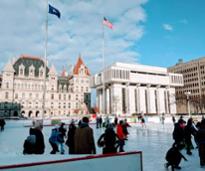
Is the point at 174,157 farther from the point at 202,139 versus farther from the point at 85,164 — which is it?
the point at 85,164

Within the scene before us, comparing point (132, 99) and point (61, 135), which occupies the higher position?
point (132, 99)

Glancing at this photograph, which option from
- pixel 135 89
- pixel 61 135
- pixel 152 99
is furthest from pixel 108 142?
pixel 152 99

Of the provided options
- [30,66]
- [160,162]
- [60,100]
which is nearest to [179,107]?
[60,100]

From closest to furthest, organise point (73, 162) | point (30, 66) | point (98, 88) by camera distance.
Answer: point (73, 162), point (30, 66), point (98, 88)

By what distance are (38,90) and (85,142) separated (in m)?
93.9

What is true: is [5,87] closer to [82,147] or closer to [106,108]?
[106,108]

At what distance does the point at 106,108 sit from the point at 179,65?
48.4m

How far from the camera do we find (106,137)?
632cm

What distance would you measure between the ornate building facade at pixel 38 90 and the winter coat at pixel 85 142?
83.2m

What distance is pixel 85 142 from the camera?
5.05 meters

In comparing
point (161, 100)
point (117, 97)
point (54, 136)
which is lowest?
point (54, 136)

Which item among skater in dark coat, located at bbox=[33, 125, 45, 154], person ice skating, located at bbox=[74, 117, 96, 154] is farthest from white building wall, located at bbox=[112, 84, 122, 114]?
person ice skating, located at bbox=[74, 117, 96, 154]

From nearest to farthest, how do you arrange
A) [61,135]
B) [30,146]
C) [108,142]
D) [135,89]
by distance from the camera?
[30,146]
[108,142]
[61,135]
[135,89]

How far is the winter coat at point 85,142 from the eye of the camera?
505 cm
